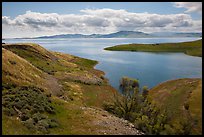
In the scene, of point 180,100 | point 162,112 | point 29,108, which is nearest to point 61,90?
point 29,108

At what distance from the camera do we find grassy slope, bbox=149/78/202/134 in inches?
2041

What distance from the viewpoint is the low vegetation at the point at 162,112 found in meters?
40.7

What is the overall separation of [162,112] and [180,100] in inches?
575

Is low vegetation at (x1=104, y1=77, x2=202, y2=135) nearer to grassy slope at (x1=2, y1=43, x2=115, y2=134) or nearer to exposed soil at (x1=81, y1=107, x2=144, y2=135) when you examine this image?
exposed soil at (x1=81, y1=107, x2=144, y2=135)

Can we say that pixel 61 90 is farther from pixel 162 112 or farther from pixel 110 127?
pixel 110 127

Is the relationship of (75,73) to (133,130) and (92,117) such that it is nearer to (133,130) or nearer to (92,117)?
(92,117)

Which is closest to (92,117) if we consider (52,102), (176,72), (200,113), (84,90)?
(52,102)

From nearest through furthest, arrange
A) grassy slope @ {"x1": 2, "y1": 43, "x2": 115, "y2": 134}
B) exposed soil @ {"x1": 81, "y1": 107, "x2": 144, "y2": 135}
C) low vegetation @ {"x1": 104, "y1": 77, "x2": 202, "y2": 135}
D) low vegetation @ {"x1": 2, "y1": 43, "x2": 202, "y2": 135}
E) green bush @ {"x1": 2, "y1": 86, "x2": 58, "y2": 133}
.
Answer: green bush @ {"x1": 2, "y1": 86, "x2": 58, "y2": 133} → low vegetation @ {"x1": 2, "y1": 43, "x2": 202, "y2": 135} → grassy slope @ {"x1": 2, "y1": 43, "x2": 115, "y2": 134} → exposed soil @ {"x1": 81, "y1": 107, "x2": 144, "y2": 135} → low vegetation @ {"x1": 104, "y1": 77, "x2": 202, "y2": 135}

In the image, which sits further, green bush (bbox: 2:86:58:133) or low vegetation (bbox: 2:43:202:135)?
low vegetation (bbox: 2:43:202:135)

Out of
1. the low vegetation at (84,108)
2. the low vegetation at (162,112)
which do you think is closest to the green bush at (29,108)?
the low vegetation at (84,108)

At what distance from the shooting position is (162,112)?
5312 centimetres

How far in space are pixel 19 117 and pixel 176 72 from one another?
97263mm

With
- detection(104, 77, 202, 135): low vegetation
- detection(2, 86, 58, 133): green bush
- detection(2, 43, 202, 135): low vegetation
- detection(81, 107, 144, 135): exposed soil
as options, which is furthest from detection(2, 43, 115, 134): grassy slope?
detection(104, 77, 202, 135): low vegetation

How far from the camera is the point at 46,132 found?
112 feet
